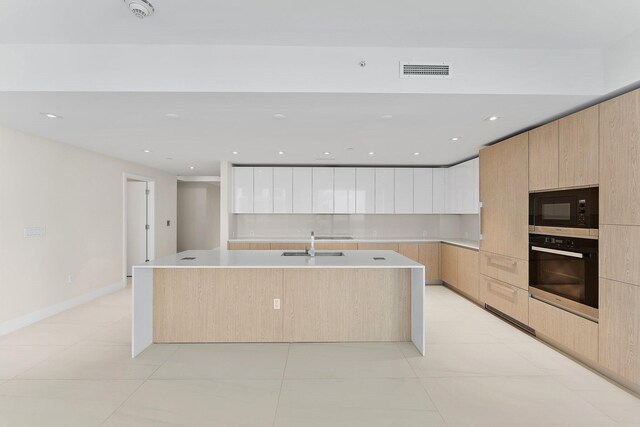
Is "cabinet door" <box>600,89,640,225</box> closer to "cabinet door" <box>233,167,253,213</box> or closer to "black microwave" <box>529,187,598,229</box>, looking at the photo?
"black microwave" <box>529,187,598,229</box>

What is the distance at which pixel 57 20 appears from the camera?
7.34 ft

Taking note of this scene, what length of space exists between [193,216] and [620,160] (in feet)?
29.6

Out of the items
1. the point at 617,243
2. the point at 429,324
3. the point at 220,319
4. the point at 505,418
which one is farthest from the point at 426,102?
the point at 220,319

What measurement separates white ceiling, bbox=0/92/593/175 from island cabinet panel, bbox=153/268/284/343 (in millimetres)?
1551

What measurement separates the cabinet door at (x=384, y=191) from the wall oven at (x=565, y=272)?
3091 mm

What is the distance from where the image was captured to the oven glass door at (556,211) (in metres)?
3.07

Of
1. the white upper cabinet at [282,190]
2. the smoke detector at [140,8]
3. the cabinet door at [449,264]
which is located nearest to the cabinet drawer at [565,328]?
the cabinet door at [449,264]

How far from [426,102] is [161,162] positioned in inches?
197

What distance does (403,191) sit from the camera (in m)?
6.62

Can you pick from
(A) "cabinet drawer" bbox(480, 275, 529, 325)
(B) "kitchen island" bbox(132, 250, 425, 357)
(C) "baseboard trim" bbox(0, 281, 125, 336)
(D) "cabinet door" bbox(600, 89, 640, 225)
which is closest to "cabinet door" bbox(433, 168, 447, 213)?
(A) "cabinet drawer" bbox(480, 275, 529, 325)

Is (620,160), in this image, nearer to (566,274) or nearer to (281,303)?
(566,274)

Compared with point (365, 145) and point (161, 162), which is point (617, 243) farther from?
point (161, 162)

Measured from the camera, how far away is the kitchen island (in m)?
3.56

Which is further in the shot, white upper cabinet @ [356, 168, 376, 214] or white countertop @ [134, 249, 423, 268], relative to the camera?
white upper cabinet @ [356, 168, 376, 214]
